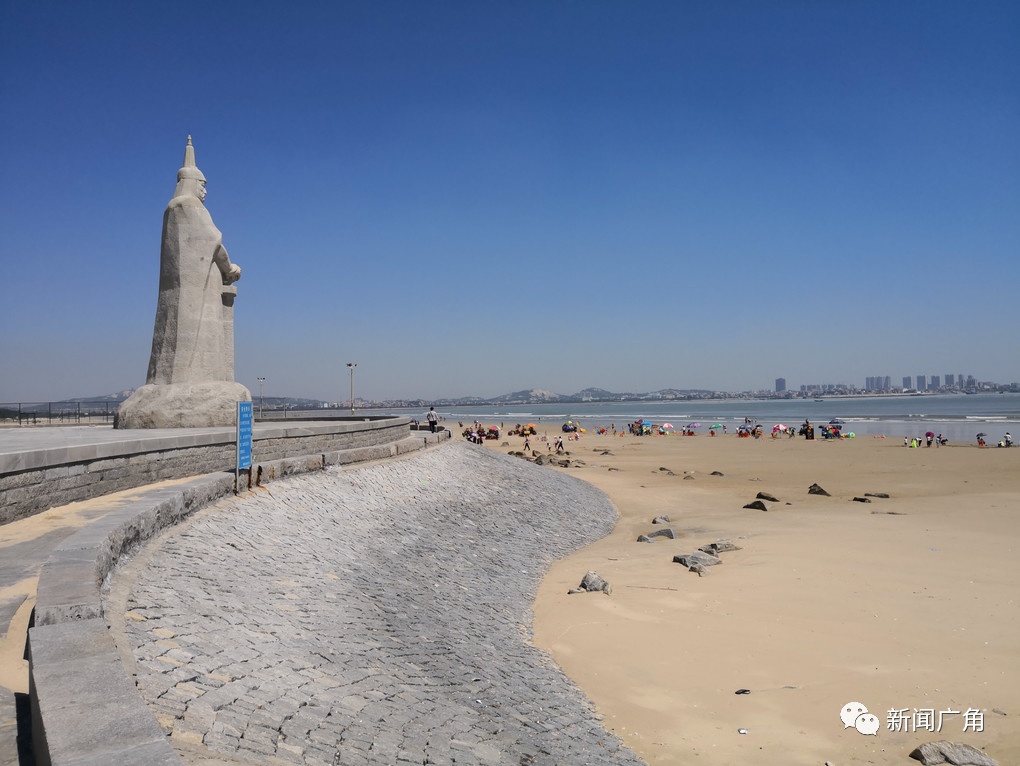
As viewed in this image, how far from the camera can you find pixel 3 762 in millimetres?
3113

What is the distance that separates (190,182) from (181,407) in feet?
16.8

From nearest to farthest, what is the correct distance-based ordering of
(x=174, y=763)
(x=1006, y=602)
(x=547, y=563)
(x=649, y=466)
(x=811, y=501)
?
1. (x=174, y=763)
2. (x=1006, y=602)
3. (x=547, y=563)
4. (x=811, y=501)
5. (x=649, y=466)

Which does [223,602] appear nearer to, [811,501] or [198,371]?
[198,371]

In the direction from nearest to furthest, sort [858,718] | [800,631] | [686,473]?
1. [858,718]
2. [800,631]
3. [686,473]

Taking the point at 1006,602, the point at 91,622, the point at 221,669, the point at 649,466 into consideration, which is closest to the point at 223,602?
the point at 221,669

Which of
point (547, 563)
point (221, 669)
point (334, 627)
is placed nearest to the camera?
point (221, 669)

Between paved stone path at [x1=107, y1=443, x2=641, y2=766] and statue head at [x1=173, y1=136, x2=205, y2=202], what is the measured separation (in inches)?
309

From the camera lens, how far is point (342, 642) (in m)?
6.26

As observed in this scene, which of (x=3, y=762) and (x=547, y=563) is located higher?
(x=3, y=762)

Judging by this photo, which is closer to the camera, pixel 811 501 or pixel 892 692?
pixel 892 692

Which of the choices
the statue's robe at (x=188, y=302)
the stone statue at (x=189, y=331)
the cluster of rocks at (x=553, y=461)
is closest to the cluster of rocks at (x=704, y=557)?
the stone statue at (x=189, y=331)

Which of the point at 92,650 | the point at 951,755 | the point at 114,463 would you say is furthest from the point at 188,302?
the point at 951,755

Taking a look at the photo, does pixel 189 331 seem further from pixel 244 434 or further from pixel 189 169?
pixel 244 434

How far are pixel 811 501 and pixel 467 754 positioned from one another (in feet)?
59.1
